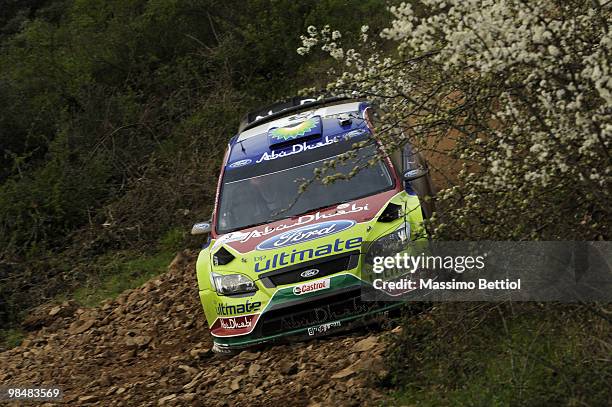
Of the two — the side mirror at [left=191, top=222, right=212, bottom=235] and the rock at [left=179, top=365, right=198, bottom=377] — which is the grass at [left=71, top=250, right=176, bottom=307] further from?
the rock at [left=179, top=365, right=198, bottom=377]

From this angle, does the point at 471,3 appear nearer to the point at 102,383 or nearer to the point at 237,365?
the point at 237,365

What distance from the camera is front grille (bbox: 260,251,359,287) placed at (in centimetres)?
827

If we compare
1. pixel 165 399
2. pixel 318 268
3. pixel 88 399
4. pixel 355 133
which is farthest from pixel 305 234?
pixel 88 399

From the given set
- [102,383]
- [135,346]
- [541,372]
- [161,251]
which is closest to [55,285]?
[161,251]

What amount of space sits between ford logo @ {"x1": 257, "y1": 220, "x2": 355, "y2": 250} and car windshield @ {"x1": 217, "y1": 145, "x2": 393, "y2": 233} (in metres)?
0.27

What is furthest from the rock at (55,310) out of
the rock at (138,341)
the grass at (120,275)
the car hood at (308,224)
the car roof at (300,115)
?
the car hood at (308,224)

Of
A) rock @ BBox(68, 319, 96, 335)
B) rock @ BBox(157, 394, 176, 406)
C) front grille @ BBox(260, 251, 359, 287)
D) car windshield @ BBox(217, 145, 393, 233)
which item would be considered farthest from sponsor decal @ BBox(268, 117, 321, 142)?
rock @ BBox(68, 319, 96, 335)

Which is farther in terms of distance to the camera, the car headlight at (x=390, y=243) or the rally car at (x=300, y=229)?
the rally car at (x=300, y=229)

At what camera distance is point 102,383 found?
30.6 ft

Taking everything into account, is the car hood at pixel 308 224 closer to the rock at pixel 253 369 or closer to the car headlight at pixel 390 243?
the car headlight at pixel 390 243

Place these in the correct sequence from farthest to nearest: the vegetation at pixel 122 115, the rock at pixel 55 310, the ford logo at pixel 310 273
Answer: the vegetation at pixel 122 115 < the rock at pixel 55 310 < the ford logo at pixel 310 273

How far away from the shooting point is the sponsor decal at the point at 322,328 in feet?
27.4

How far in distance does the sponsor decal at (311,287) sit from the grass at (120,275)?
5.14 metres

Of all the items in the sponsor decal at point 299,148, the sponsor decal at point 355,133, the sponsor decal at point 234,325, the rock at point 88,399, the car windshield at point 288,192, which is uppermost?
the sponsor decal at point 355,133
